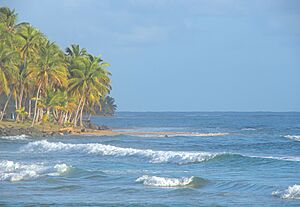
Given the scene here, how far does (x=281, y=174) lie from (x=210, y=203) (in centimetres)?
823

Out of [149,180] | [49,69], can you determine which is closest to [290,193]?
[149,180]

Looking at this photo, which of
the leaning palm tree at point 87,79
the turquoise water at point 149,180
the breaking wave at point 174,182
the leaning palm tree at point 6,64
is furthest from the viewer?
the leaning palm tree at point 87,79

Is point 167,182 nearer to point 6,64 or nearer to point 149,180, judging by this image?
point 149,180

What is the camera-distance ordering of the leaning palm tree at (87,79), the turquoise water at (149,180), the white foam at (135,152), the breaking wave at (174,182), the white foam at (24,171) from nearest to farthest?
the turquoise water at (149,180)
the breaking wave at (174,182)
the white foam at (24,171)
the white foam at (135,152)
the leaning palm tree at (87,79)

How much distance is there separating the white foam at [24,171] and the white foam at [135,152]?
7298 millimetres

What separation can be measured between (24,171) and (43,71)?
3380 cm

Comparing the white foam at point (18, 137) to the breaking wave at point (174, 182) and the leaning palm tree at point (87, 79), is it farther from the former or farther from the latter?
the breaking wave at point (174, 182)

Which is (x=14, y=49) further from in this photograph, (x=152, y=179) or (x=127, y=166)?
(x=152, y=179)

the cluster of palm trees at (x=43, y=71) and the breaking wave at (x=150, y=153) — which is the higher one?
the cluster of palm trees at (x=43, y=71)

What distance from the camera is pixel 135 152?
3641 cm

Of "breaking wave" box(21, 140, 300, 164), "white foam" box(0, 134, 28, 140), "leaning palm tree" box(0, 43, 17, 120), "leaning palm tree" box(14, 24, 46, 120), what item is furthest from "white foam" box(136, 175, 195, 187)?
"leaning palm tree" box(14, 24, 46, 120)

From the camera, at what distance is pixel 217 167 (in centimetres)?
2867

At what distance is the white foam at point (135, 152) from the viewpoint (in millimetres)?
31859

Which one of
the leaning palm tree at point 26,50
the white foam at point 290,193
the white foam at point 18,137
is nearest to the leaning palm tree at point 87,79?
the leaning palm tree at point 26,50
